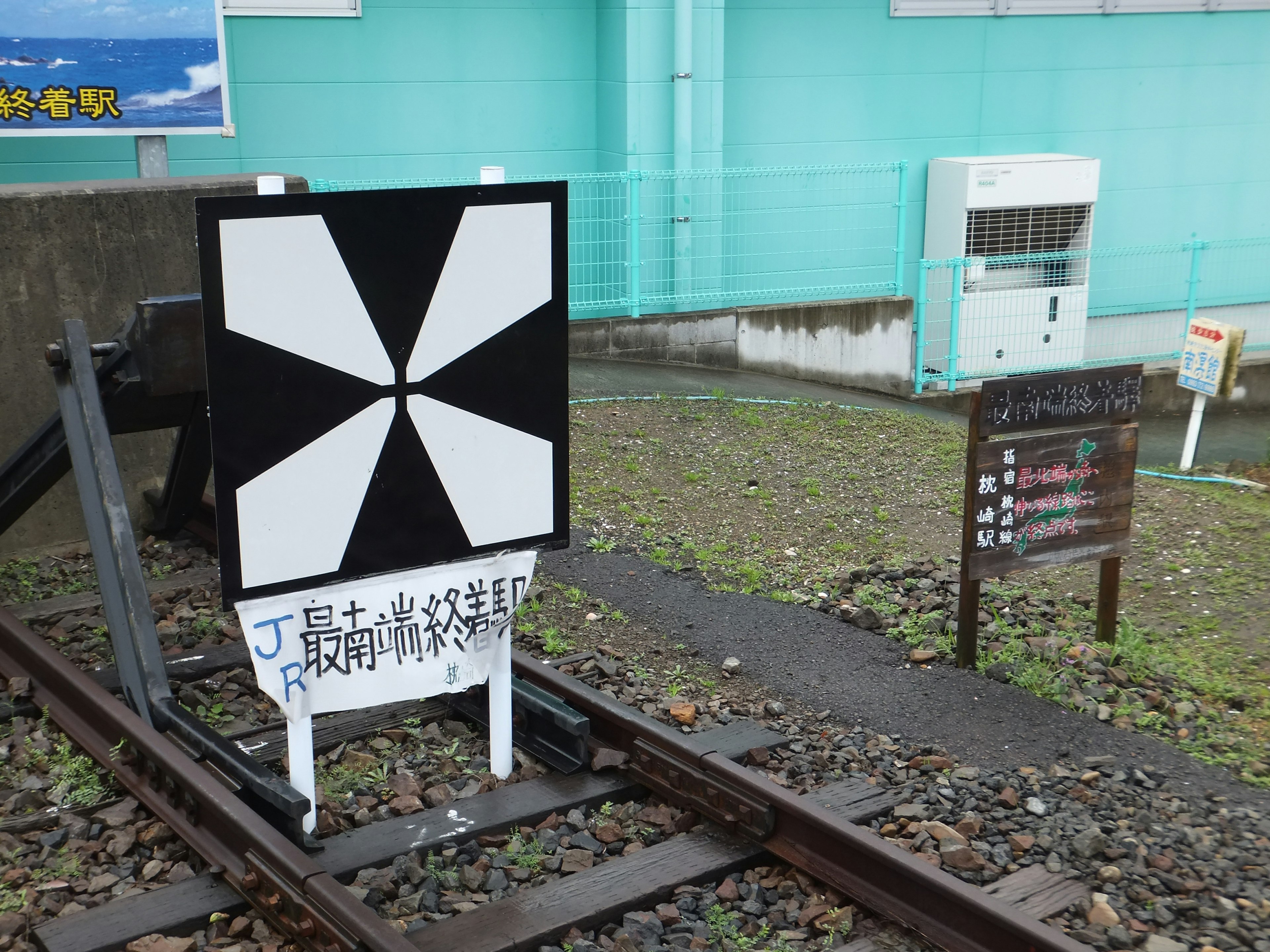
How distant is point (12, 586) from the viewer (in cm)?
580

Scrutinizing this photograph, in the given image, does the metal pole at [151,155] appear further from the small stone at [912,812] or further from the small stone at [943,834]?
the small stone at [943,834]

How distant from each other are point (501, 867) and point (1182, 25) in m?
14.7

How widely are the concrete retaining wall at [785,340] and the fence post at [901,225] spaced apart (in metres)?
0.25

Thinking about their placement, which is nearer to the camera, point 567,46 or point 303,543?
point 303,543

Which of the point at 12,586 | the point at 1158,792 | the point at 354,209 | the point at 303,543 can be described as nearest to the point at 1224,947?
the point at 1158,792

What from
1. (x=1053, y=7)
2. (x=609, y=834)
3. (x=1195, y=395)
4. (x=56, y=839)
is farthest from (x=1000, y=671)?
(x=1053, y=7)

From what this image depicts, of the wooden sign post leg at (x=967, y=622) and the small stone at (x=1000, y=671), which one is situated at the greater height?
the wooden sign post leg at (x=967, y=622)

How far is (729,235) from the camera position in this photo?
40.6 ft

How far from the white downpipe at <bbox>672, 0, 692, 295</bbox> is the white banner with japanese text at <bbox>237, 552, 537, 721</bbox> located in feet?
28.3

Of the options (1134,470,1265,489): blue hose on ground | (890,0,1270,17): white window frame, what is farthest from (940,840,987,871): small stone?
(890,0,1270,17): white window frame

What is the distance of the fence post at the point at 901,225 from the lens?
1211 centimetres

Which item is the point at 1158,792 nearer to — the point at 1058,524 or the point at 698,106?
the point at 1058,524

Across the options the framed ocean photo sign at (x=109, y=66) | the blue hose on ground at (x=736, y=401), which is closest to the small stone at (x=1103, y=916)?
the blue hose on ground at (x=736, y=401)

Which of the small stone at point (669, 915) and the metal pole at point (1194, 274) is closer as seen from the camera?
the small stone at point (669, 915)
